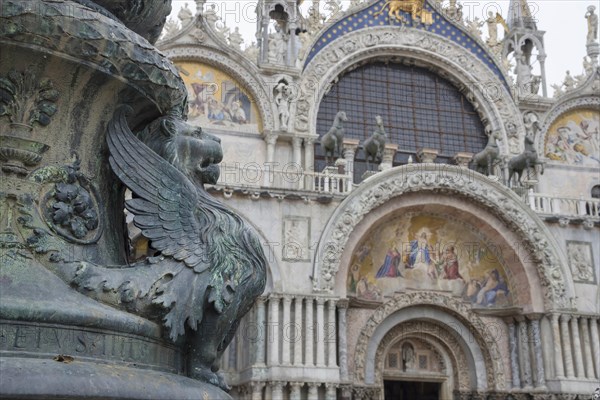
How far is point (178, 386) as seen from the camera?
3102mm

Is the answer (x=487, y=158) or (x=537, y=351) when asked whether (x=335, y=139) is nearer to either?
(x=487, y=158)

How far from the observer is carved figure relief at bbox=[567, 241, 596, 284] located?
55.7 feet

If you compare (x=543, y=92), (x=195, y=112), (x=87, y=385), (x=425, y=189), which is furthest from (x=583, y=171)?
(x=87, y=385)

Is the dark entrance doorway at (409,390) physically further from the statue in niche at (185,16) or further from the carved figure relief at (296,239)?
the statue in niche at (185,16)

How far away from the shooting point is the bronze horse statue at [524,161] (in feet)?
58.3

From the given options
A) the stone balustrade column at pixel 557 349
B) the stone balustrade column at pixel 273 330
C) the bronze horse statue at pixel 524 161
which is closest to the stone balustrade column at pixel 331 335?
the stone balustrade column at pixel 273 330

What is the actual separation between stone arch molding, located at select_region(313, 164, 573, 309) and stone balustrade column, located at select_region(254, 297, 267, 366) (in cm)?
261

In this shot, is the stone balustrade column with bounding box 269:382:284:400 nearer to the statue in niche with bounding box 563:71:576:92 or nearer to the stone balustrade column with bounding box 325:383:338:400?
the stone balustrade column with bounding box 325:383:338:400

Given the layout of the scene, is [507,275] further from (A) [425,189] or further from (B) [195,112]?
(B) [195,112]

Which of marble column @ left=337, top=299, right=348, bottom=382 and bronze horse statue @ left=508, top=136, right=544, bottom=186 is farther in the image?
bronze horse statue @ left=508, top=136, right=544, bottom=186

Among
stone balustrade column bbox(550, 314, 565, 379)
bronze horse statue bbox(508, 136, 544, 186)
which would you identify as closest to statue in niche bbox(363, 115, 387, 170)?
bronze horse statue bbox(508, 136, 544, 186)

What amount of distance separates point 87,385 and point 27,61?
1445 millimetres

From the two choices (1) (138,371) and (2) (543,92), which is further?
(2) (543,92)

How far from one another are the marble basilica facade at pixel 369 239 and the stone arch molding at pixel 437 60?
0.06 meters
